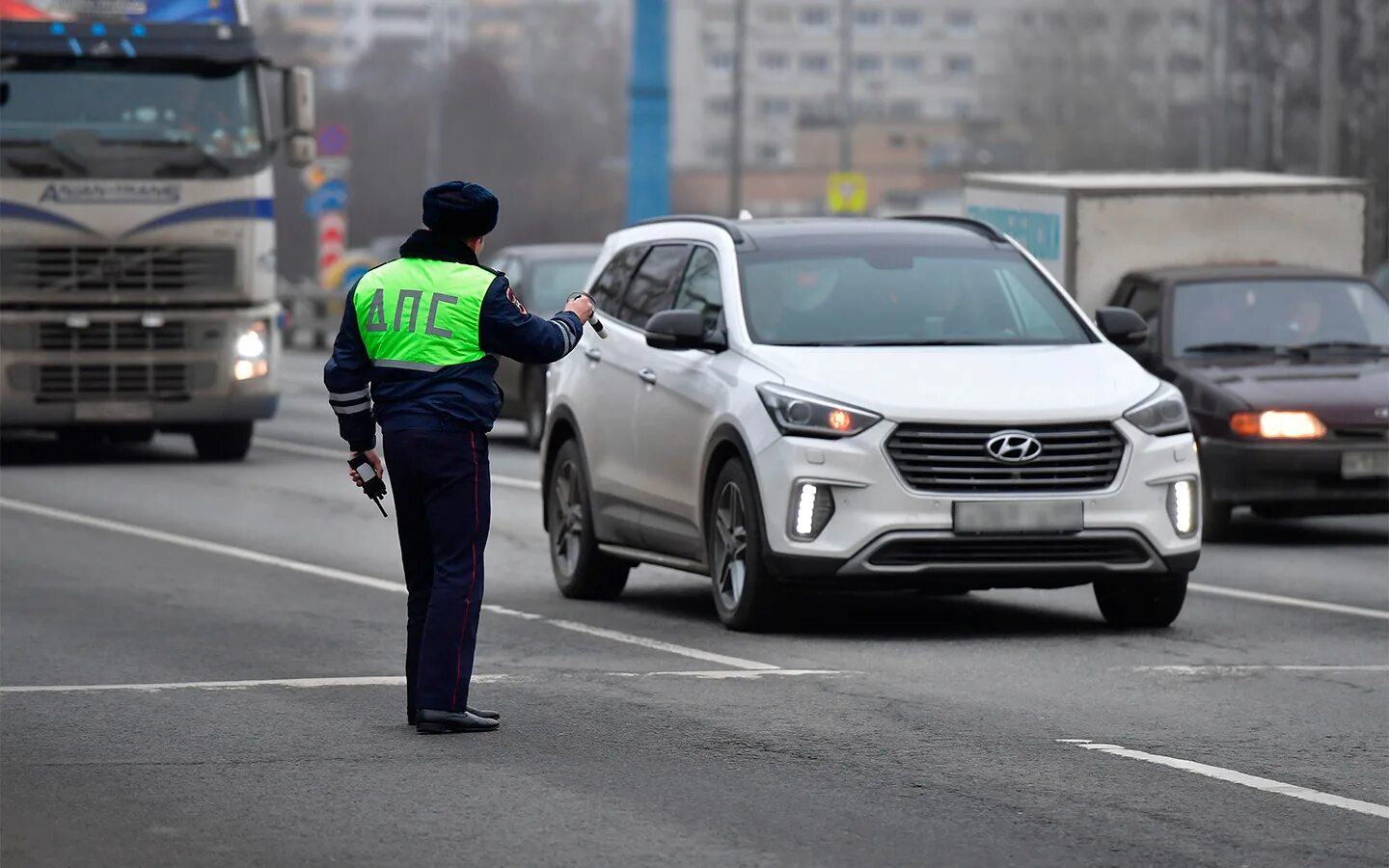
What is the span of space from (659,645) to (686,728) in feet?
8.37

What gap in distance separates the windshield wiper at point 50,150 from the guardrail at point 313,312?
88.9ft

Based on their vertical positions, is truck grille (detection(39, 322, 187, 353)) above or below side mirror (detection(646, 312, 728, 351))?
below

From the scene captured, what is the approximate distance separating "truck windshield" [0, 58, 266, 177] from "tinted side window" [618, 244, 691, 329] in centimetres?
983

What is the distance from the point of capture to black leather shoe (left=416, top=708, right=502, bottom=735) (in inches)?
346

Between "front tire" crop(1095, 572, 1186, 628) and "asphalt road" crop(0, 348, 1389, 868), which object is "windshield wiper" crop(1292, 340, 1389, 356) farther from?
"front tire" crop(1095, 572, 1186, 628)

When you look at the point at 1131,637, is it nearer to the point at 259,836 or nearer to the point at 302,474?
the point at 259,836

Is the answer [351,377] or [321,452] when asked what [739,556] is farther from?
[321,452]


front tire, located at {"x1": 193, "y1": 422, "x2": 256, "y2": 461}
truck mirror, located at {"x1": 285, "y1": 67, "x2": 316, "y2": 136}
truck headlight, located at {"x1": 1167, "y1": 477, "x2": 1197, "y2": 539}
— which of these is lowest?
front tire, located at {"x1": 193, "y1": 422, "x2": 256, "y2": 461}

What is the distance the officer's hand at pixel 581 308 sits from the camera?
9133 mm

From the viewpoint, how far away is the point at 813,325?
40.8 feet

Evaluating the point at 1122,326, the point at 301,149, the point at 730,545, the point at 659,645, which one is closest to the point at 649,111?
the point at 301,149

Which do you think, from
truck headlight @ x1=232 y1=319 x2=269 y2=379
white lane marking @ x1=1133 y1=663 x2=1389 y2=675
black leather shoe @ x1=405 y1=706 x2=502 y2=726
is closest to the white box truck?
truck headlight @ x1=232 y1=319 x2=269 y2=379

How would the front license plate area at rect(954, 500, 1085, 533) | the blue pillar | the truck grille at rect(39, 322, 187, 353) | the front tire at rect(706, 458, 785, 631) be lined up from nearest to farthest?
the front license plate area at rect(954, 500, 1085, 533)
the front tire at rect(706, 458, 785, 631)
the truck grille at rect(39, 322, 187, 353)
the blue pillar

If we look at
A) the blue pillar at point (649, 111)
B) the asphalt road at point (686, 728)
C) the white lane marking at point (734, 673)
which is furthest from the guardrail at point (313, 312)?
the white lane marking at point (734, 673)
